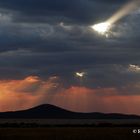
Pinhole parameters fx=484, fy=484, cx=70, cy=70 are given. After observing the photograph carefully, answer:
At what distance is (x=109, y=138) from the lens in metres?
67.3

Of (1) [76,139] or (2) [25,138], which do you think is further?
(2) [25,138]

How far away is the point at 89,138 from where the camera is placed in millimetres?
67562

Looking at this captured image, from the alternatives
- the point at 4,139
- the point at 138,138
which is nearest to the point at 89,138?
the point at 138,138

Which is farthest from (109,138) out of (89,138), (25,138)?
(25,138)

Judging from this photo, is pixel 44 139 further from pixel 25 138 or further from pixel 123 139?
pixel 123 139

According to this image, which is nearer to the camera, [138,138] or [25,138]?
[138,138]

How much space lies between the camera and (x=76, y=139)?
65562mm

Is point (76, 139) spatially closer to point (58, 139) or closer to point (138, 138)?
point (58, 139)

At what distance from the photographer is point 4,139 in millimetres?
67562

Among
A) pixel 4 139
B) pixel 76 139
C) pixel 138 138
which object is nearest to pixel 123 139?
pixel 138 138

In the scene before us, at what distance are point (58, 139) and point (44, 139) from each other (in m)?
1.91

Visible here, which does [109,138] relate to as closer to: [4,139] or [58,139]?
[58,139]

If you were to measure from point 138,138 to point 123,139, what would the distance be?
202 cm

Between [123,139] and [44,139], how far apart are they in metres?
10.7
